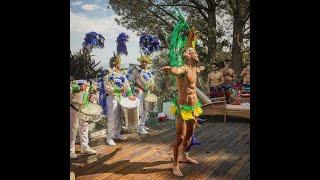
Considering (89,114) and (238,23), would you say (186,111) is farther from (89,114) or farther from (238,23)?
(238,23)

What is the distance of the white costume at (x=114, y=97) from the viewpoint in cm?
609

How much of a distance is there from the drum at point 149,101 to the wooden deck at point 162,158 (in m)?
0.64

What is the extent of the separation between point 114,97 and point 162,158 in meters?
1.49

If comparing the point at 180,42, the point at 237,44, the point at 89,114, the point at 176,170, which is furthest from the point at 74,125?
the point at 237,44

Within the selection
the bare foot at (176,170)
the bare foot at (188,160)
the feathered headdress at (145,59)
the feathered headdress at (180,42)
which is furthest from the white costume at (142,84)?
the bare foot at (176,170)

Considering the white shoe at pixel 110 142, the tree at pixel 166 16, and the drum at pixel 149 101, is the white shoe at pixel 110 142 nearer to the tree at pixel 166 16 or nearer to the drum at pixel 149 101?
the drum at pixel 149 101

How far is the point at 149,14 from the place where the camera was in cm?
758

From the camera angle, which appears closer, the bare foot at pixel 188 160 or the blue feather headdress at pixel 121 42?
the bare foot at pixel 188 160

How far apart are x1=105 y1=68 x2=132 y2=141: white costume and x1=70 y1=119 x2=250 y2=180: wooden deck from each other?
278 mm

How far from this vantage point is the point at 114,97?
620 cm

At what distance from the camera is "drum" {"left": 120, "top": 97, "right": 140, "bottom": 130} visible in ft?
20.3

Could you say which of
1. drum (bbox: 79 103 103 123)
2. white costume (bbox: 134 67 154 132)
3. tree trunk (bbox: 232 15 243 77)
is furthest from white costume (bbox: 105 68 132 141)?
tree trunk (bbox: 232 15 243 77)
